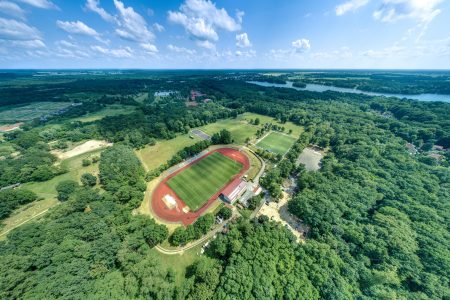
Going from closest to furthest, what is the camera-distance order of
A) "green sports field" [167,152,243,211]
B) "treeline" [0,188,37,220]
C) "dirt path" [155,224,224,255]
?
"dirt path" [155,224,224,255] → "treeline" [0,188,37,220] → "green sports field" [167,152,243,211]

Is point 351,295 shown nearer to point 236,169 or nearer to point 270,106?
point 236,169

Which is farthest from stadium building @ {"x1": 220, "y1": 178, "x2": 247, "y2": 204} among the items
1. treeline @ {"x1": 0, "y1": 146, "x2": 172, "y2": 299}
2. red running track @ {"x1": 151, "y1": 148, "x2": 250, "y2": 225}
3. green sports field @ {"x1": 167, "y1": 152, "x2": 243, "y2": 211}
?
treeline @ {"x1": 0, "y1": 146, "x2": 172, "y2": 299}

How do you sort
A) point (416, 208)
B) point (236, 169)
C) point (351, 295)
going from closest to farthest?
point (351, 295), point (416, 208), point (236, 169)

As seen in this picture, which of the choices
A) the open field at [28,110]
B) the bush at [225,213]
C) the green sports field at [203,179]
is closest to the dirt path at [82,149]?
the green sports field at [203,179]

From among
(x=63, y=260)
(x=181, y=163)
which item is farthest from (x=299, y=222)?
(x=63, y=260)

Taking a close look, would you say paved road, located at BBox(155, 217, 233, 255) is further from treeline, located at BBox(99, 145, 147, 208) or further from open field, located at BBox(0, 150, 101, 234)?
open field, located at BBox(0, 150, 101, 234)

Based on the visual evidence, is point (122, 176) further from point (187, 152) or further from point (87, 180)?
point (187, 152)
